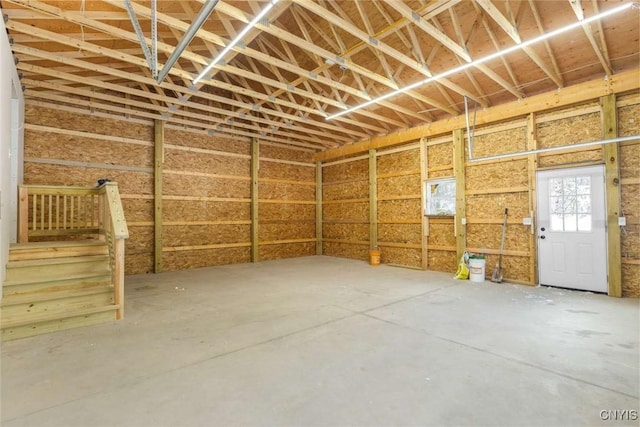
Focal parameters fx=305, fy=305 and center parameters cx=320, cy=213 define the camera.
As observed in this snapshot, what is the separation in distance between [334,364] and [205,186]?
6.09 m

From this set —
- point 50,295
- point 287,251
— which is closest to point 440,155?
point 287,251

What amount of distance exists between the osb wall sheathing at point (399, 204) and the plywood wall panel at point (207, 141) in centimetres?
361

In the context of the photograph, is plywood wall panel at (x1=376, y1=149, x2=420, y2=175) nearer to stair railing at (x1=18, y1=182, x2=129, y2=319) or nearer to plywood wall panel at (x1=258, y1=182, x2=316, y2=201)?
plywood wall panel at (x1=258, y1=182, x2=316, y2=201)

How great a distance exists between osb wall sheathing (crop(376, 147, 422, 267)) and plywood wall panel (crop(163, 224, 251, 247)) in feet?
11.9

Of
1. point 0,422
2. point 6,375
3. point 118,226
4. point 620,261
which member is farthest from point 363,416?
point 620,261

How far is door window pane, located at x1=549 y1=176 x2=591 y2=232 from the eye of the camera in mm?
4871

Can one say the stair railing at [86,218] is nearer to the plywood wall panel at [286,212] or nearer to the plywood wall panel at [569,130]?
the plywood wall panel at [286,212]

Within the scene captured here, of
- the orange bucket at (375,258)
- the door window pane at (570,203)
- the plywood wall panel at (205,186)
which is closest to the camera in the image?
the door window pane at (570,203)

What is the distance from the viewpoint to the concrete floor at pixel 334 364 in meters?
1.88

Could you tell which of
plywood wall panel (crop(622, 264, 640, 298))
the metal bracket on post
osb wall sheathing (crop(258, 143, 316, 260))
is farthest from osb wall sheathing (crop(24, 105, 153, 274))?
plywood wall panel (crop(622, 264, 640, 298))

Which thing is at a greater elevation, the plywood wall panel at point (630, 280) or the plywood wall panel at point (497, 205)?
the plywood wall panel at point (497, 205)

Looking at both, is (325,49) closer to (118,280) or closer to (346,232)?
(118,280)

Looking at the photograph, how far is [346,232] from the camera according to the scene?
8898 mm

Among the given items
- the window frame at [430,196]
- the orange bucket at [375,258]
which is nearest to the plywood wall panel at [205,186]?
the orange bucket at [375,258]
